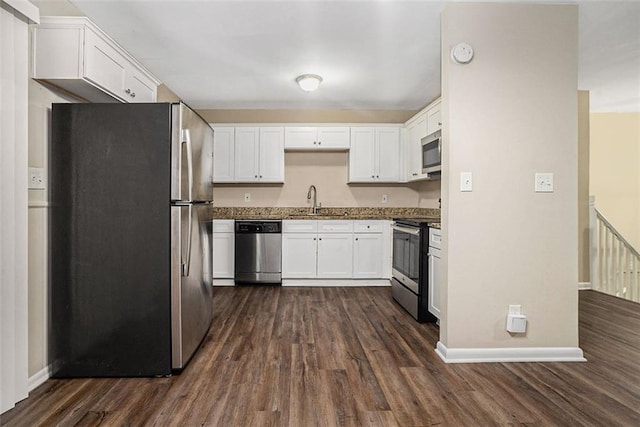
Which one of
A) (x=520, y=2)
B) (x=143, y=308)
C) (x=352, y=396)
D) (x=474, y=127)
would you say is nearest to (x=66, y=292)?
(x=143, y=308)

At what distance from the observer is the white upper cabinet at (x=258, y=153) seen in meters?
4.67

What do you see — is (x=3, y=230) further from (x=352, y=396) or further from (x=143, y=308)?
(x=352, y=396)

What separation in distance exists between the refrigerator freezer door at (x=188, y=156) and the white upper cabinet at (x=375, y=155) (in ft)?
8.48

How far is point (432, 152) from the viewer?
352cm

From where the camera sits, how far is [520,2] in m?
2.26

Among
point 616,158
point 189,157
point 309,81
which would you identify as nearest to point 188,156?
point 189,157

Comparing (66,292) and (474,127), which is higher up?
(474,127)

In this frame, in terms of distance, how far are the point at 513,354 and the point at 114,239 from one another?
270 cm

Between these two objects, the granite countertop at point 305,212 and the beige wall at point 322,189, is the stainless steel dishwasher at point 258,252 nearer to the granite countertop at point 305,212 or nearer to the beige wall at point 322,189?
the granite countertop at point 305,212

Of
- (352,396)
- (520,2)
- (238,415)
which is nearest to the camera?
(238,415)

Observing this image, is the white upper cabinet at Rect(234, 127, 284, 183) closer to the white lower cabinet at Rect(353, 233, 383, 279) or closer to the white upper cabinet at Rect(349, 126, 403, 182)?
the white upper cabinet at Rect(349, 126, 403, 182)

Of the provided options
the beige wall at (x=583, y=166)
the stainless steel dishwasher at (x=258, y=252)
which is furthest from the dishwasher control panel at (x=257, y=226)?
the beige wall at (x=583, y=166)

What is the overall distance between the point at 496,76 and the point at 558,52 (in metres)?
0.46

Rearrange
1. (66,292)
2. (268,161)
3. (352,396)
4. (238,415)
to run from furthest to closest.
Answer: (268,161), (66,292), (352,396), (238,415)
